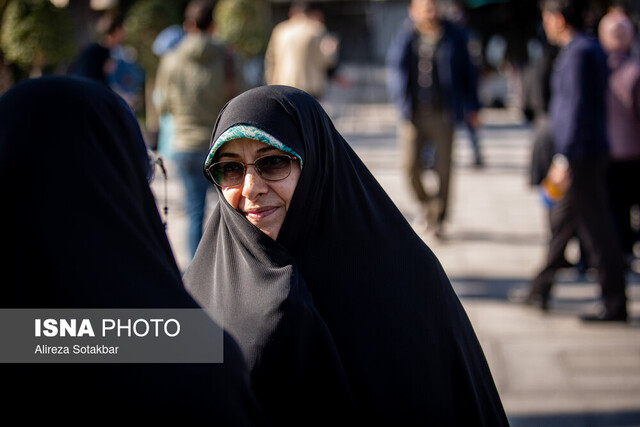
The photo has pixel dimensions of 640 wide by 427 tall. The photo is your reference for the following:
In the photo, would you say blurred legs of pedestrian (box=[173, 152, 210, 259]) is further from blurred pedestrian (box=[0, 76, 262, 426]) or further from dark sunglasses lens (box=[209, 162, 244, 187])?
blurred pedestrian (box=[0, 76, 262, 426])

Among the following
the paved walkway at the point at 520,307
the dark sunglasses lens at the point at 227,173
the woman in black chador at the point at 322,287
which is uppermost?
the dark sunglasses lens at the point at 227,173

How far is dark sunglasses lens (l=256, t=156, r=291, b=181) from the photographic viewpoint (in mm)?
2604

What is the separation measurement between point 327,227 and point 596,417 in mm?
2287

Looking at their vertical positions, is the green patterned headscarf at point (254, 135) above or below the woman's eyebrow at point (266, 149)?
above

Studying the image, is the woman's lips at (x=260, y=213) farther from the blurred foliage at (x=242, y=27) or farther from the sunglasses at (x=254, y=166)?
the blurred foliage at (x=242, y=27)

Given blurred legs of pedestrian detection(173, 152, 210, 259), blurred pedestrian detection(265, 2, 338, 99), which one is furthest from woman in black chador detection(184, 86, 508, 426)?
blurred pedestrian detection(265, 2, 338, 99)

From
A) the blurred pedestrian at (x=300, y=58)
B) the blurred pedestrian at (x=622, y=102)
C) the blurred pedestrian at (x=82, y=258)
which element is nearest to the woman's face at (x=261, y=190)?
the blurred pedestrian at (x=82, y=258)

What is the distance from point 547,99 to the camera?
20.2ft

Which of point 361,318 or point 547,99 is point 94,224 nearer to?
point 361,318

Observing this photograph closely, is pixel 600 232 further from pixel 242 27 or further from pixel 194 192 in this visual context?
pixel 242 27

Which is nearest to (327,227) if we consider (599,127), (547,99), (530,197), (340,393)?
(340,393)

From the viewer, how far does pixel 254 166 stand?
263 cm

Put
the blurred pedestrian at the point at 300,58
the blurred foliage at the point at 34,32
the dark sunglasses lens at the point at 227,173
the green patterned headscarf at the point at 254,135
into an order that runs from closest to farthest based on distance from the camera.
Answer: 1. the green patterned headscarf at the point at 254,135
2. the dark sunglasses lens at the point at 227,173
3. the blurred pedestrian at the point at 300,58
4. the blurred foliage at the point at 34,32

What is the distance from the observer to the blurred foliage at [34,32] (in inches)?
405
